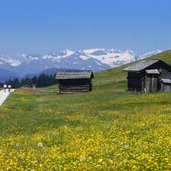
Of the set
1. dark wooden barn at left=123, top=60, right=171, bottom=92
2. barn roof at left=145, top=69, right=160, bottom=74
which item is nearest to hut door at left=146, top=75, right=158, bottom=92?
dark wooden barn at left=123, top=60, right=171, bottom=92

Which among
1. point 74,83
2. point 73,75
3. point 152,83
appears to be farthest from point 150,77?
point 73,75

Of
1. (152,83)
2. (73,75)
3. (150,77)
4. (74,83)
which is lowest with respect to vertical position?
(152,83)

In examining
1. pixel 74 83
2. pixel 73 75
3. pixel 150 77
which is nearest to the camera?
pixel 150 77

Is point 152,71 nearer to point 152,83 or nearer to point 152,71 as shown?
point 152,71

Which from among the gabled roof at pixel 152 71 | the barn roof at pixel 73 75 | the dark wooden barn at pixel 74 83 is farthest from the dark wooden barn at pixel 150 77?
the barn roof at pixel 73 75

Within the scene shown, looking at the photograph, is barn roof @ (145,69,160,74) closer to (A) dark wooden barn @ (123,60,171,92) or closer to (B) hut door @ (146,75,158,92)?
(A) dark wooden barn @ (123,60,171,92)

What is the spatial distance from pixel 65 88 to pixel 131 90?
1656 centimetres

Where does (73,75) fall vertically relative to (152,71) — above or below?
below

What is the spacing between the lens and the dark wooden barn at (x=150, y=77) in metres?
80.6

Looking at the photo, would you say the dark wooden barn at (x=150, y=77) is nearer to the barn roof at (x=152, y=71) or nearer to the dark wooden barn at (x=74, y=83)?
the barn roof at (x=152, y=71)

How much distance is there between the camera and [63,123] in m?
26.1

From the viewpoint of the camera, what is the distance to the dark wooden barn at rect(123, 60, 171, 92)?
8056cm

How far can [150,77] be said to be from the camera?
81.1 meters

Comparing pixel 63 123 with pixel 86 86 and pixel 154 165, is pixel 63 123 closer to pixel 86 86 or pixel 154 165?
pixel 154 165
